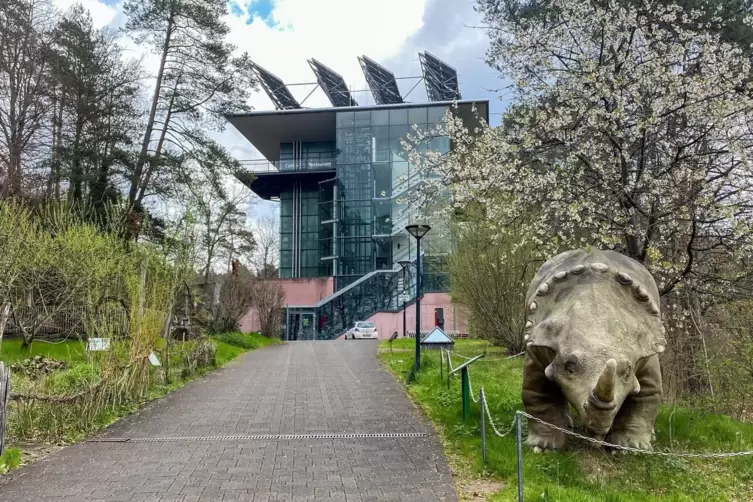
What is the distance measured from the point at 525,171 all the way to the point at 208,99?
19503 mm

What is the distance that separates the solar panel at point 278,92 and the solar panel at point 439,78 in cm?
1155

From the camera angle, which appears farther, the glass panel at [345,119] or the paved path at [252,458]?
the glass panel at [345,119]

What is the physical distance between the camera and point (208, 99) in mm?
25141

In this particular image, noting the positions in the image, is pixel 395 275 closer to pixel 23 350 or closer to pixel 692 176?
pixel 23 350

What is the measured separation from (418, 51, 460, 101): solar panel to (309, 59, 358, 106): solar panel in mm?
6546

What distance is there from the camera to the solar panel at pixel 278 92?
50625 mm

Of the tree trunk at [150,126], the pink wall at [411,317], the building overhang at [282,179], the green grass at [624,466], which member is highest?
the building overhang at [282,179]

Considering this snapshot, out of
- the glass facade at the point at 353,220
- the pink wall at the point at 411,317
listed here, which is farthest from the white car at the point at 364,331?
the glass facade at the point at 353,220

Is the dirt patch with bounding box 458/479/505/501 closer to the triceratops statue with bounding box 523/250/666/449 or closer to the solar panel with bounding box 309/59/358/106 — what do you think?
the triceratops statue with bounding box 523/250/666/449

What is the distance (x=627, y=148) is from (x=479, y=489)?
17.0 ft

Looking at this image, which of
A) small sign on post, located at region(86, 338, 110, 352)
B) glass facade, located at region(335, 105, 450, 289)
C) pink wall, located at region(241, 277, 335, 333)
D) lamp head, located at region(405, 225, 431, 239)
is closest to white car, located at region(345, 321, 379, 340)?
glass facade, located at region(335, 105, 450, 289)

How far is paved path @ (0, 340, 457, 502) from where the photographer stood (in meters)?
5.84

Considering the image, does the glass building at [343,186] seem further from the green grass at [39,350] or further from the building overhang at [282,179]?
the green grass at [39,350]

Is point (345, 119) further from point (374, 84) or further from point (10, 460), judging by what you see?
point (10, 460)
